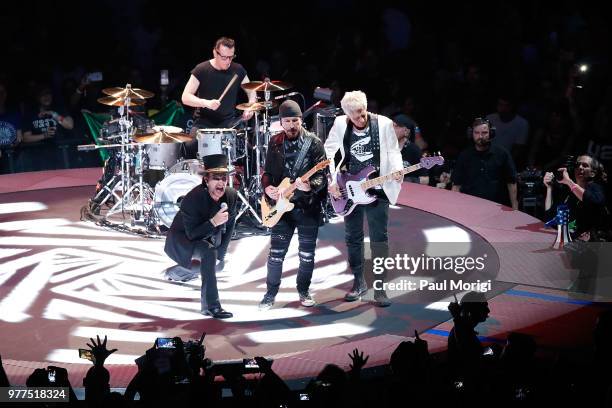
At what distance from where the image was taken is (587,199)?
7.95 m

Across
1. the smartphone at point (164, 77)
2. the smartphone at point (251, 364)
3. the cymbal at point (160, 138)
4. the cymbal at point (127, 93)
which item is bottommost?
the smartphone at point (251, 364)

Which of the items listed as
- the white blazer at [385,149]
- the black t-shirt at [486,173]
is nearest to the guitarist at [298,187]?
the white blazer at [385,149]

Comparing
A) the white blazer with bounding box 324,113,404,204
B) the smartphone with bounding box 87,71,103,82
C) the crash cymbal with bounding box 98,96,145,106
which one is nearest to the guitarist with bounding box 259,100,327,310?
the white blazer with bounding box 324,113,404,204

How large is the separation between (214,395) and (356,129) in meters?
3.19

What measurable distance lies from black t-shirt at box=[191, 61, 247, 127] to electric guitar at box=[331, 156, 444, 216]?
9.90 ft

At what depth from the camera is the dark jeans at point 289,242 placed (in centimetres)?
718

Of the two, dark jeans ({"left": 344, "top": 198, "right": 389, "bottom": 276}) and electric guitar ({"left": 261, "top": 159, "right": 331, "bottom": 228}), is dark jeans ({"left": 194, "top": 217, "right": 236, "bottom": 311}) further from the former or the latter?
dark jeans ({"left": 344, "top": 198, "right": 389, "bottom": 276})

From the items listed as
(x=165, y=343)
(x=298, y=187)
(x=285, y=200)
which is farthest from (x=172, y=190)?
(x=165, y=343)

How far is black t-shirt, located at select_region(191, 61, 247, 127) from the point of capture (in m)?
9.94

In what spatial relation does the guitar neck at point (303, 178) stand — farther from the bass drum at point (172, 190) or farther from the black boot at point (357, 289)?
the bass drum at point (172, 190)

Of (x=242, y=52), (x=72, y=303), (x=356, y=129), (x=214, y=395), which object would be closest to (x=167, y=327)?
(x=72, y=303)

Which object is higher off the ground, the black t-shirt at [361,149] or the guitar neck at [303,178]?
the black t-shirt at [361,149]

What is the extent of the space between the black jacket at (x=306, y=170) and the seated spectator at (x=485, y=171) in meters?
2.82

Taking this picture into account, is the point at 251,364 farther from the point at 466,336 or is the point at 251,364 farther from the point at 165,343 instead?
the point at 466,336
